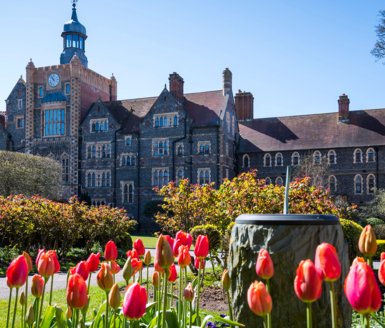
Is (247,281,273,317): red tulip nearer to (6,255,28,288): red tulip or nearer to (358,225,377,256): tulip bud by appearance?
(358,225,377,256): tulip bud

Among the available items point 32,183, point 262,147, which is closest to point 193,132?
point 262,147

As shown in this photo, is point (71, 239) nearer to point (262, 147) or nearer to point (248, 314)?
point (248, 314)

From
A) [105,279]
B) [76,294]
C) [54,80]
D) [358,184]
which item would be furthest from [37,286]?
[54,80]

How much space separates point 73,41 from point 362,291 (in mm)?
51565

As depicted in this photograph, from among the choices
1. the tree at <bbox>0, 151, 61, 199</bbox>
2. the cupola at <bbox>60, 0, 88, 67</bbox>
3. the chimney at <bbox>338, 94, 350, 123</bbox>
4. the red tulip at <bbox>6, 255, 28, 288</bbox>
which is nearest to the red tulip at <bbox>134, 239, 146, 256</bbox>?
the red tulip at <bbox>6, 255, 28, 288</bbox>

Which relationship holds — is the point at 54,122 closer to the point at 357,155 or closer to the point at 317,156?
the point at 317,156

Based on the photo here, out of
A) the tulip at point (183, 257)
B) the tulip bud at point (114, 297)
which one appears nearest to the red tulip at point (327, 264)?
the tulip bud at point (114, 297)

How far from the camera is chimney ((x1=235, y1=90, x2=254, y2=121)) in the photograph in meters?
43.6

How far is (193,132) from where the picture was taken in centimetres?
3828

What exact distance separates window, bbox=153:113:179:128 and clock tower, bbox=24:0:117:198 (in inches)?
286

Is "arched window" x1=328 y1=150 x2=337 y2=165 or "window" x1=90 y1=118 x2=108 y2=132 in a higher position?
"window" x1=90 y1=118 x2=108 y2=132

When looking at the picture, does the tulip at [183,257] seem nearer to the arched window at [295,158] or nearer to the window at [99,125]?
the arched window at [295,158]

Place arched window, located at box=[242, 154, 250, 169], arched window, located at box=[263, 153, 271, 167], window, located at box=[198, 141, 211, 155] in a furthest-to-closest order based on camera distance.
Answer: arched window, located at box=[242, 154, 250, 169] < arched window, located at box=[263, 153, 271, 167] < window, located at box=[198, 141, 211, 155]

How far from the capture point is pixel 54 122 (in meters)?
43.2
